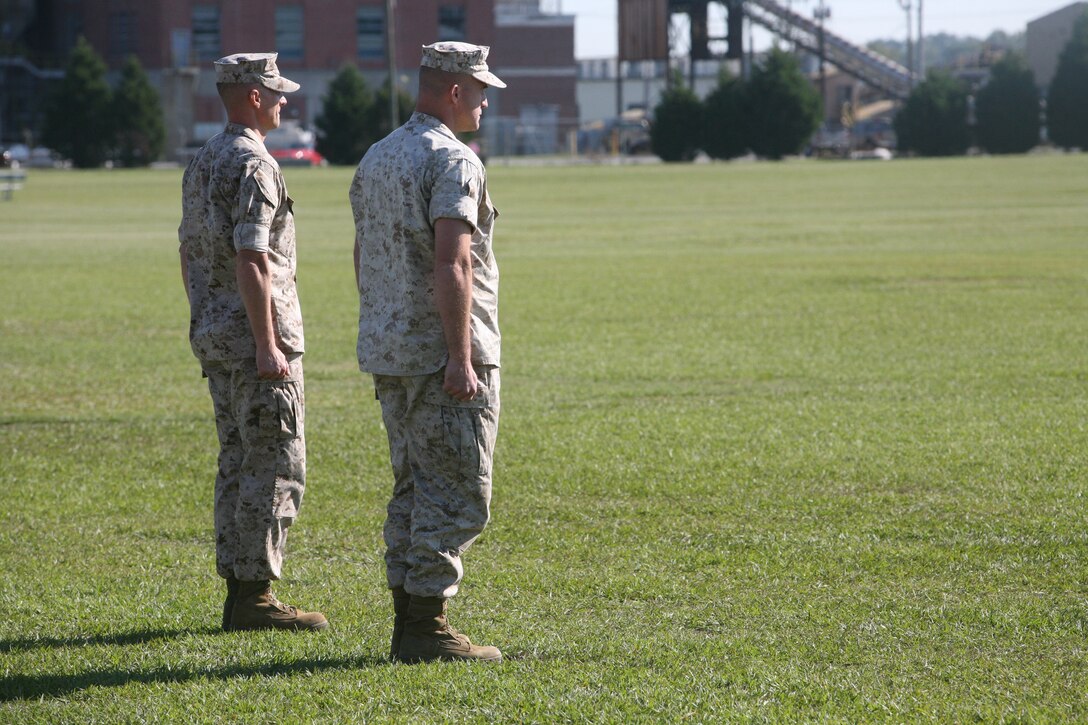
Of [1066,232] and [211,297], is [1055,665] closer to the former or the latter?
[211,297]

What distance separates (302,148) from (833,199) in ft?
147

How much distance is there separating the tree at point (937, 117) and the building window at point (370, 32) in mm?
35105

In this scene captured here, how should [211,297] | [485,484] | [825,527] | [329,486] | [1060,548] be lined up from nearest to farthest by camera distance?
[485,484] < [211,297] < [1060,548] < [825,527] < [329,486]

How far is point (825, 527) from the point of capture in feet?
22.9

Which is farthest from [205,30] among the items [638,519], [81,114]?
[638,519]

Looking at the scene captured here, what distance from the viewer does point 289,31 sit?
93000 millimetres

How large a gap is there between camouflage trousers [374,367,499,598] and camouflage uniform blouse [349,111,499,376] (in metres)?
0.10

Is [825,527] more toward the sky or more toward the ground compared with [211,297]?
more toward the ground

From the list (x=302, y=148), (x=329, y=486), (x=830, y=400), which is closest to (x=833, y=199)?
(x=830, y=400)

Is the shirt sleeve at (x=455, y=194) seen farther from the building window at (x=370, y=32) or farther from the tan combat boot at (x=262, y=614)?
the building window at (x=370, y=32)

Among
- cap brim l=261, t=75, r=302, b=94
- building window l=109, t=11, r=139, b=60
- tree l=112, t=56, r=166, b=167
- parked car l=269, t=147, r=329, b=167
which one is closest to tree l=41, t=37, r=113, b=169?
tree l=112, t=56, r=166, b=167

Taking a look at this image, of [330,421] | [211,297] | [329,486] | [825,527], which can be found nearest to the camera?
[211,297]

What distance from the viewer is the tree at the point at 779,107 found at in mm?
75250

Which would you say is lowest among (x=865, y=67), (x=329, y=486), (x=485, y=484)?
(x=329, y=486)
